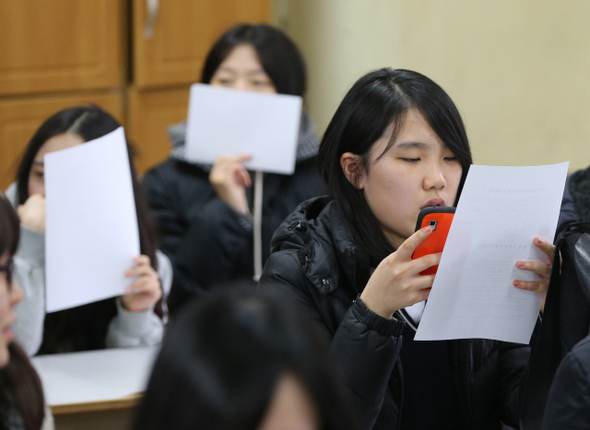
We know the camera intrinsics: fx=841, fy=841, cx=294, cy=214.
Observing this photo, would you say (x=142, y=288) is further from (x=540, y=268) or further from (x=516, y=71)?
(x=516, y=71)

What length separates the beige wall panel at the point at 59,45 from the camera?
11.7 ft

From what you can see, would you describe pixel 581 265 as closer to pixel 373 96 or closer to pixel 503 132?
pixel 373 96

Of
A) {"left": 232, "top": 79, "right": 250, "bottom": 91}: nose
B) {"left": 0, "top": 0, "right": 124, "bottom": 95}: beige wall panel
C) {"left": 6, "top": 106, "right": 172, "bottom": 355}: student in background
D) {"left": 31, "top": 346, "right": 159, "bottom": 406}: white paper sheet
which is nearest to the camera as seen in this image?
{"left": 31, "top": 346, "right": 159, "bottom": 406}: white paper sheet

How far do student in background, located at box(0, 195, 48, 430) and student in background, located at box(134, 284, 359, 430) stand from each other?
0.46 metres

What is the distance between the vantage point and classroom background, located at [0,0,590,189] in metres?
2.83

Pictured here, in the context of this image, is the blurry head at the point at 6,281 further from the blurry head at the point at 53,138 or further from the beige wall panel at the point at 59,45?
the beige wall panel at the point at 59,45

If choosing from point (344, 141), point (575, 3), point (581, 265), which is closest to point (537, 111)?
point (575, 3)

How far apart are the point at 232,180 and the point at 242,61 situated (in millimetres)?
435

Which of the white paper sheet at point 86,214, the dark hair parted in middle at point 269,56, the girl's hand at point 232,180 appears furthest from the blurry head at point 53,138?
the dark hair parted in middle at point 269,56

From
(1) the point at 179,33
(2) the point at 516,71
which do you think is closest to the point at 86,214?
(2) the point at 516,71

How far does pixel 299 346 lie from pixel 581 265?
620mm

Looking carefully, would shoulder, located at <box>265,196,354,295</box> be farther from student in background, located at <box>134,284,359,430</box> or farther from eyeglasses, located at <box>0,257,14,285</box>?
student in background, located at <box>134,284,359,430</box>

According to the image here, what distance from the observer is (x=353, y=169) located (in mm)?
1442

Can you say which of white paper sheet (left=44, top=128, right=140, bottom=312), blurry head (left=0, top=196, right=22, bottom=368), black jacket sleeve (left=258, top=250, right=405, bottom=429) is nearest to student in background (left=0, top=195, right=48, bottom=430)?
blurry head (left=0, top=196, right=22, bottom=368)
